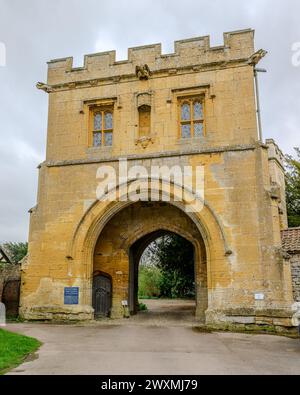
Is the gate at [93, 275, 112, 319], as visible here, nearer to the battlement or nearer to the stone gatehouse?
the stone gatehouse

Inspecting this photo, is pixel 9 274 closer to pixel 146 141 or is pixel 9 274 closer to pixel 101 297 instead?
pixel 101 297

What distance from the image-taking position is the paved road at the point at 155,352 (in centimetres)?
686

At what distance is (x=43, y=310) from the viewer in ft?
48.1

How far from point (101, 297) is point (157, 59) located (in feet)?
33.6

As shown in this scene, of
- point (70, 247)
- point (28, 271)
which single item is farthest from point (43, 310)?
point (70, 247)

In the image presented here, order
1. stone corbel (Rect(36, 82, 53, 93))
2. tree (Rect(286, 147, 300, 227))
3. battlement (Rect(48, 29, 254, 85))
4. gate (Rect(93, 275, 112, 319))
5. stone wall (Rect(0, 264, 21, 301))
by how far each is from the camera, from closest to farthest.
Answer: battlement (Rect(48, 29, 254, 85)) → stone wall (Rect(0, 264, 21, 301)) → gate (Rect(93, 275, 112, 319)) → stone corbel (Rect(36, 82, 53, 93)) → tree (Rect(286, 147, 300, 227))

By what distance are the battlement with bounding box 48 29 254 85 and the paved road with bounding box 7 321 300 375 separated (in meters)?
10.0

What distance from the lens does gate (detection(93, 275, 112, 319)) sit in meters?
16.6

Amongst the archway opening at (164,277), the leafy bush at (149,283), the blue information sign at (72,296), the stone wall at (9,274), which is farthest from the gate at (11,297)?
the leafy bush at (149,283)

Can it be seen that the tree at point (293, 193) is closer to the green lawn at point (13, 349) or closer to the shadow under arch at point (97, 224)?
the shadow under arch at point (97, 224)

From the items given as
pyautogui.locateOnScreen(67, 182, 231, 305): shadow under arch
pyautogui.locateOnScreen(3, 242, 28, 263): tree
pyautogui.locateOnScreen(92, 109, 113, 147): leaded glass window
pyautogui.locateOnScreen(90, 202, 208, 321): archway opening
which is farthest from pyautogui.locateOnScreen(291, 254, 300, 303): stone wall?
pyautogui.locateOnScreen(3, 242, 28, 263): tree

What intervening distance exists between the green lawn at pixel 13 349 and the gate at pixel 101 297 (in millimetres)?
6608

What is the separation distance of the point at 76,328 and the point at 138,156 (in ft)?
21.7
